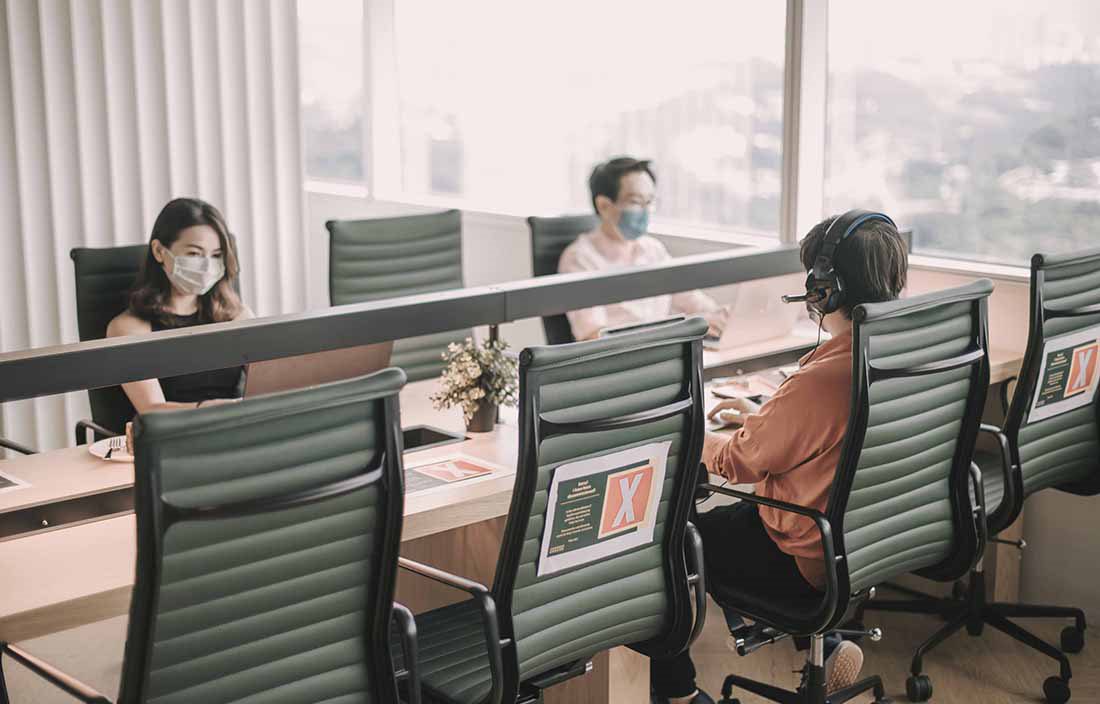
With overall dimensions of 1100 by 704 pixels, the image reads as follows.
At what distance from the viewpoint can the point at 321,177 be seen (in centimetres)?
745

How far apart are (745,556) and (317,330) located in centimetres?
107

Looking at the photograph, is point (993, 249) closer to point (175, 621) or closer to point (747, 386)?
point (747, 386)

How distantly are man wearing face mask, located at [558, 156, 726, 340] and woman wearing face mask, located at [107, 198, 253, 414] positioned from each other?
1320mm

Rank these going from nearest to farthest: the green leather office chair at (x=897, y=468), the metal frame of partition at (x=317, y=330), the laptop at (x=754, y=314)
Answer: the metal frame of partition at (x=317, y=330) → the green leather office chair at (x=897, y=468) → the laptop at (x=754, y=314)

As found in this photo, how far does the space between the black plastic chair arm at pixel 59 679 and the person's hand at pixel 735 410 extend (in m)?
1.70

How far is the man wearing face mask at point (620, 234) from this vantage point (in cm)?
439

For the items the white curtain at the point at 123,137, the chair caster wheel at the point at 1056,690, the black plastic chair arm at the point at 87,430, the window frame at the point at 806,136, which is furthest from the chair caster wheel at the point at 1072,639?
the white curtain at the point at 123,137

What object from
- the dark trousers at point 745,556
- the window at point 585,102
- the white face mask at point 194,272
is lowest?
the dark trousers at point 745,556

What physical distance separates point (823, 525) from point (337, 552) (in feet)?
3.52

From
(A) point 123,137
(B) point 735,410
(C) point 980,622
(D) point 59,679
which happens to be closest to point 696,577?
(B) point 735,410

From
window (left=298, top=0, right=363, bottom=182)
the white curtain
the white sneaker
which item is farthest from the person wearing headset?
window (left=298, top=0, right=363, bottom=182)

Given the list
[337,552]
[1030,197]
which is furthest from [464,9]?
[337,552]

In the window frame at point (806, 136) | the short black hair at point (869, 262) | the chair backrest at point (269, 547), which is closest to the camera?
the chair backrest at point (269, 547)

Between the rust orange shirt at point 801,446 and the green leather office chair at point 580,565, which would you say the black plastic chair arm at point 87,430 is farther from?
the rust orange shirt at point 801,446
